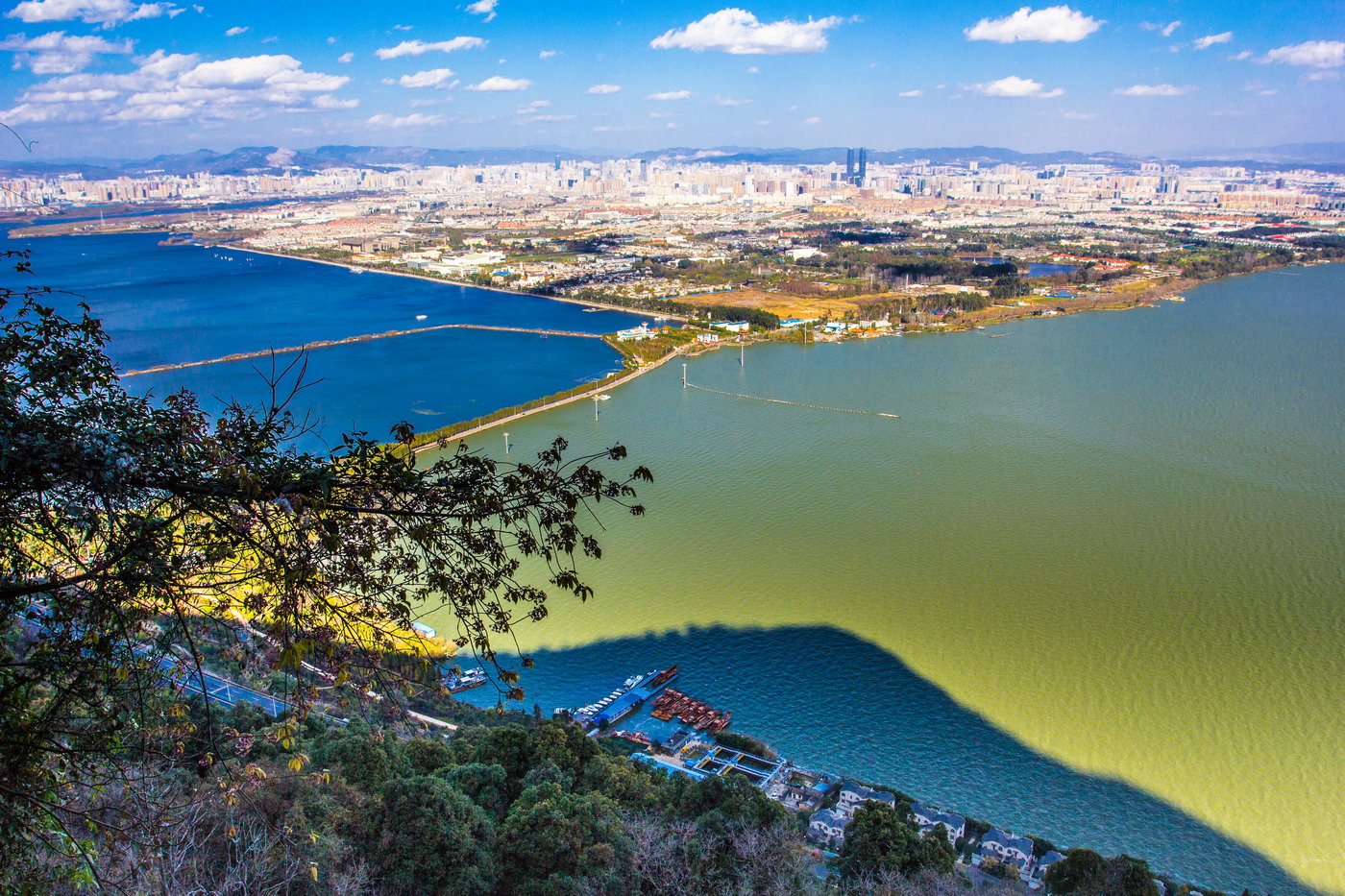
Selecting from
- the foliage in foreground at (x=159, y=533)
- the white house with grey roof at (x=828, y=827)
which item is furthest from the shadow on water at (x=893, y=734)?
the foliage in foreground at (x=159, y=533)

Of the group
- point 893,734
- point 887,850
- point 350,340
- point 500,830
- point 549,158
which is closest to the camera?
point 500,830

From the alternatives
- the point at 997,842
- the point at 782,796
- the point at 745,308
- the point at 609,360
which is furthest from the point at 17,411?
the point at 745,308

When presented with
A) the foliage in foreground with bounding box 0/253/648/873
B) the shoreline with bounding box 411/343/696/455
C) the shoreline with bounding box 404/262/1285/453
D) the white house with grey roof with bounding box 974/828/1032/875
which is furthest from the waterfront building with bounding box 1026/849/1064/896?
the shoreline with bounding box 404/262/1285/453

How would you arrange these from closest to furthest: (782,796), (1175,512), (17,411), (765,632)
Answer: (17,411) < (782,796) < (765,632) < (1175,512)

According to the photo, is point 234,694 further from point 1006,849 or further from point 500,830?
point 1006,849

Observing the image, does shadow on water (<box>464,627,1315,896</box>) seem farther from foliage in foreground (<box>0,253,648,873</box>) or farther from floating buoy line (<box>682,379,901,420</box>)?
floating buoy line (<box>682,379,901,420</box>)

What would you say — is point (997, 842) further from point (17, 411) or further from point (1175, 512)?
point (1175, 512)

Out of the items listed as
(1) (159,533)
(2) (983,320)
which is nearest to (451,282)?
(2) (983,320)
